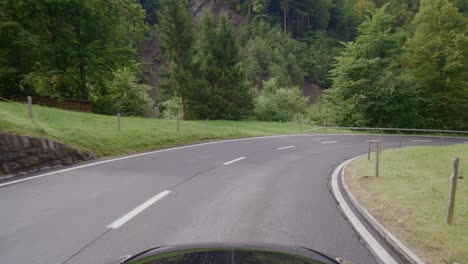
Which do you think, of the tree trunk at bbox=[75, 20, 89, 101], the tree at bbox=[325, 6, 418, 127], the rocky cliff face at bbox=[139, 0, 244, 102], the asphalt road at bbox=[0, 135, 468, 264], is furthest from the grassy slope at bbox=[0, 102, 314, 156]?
the rocky cliff face at bbox=[139, 0, 244, 102]

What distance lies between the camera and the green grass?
396 centimetres

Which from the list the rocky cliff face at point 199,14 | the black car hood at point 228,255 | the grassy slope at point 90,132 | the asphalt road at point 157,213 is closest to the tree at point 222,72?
the grassy slope at point 90,132

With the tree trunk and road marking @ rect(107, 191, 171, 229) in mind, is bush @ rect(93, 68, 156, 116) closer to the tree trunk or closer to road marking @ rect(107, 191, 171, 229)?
the tree trunk

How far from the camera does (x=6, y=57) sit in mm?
19266

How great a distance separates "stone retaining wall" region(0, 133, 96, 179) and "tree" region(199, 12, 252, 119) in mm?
23969

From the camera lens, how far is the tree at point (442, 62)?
102 ft

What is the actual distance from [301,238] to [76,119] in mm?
14068

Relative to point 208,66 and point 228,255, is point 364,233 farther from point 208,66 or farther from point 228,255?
point 208,66

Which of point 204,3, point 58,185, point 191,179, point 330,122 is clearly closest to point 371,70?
point 330,122

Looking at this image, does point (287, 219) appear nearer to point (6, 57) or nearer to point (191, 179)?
point (191, 179)

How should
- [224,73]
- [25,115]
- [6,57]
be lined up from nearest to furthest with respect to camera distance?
[25,115], [6,57], [224,73]

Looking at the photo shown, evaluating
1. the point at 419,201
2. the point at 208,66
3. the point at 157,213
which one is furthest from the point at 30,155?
the point at 208,66

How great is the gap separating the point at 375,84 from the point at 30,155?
32562 millimetres

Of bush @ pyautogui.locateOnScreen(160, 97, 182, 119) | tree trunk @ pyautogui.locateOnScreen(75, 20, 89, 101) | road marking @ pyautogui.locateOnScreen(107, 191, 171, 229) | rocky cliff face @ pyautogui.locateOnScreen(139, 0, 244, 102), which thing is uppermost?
rocky cliff face @ pyautogui.locateOnScreen(139, 0, 244, 102)
